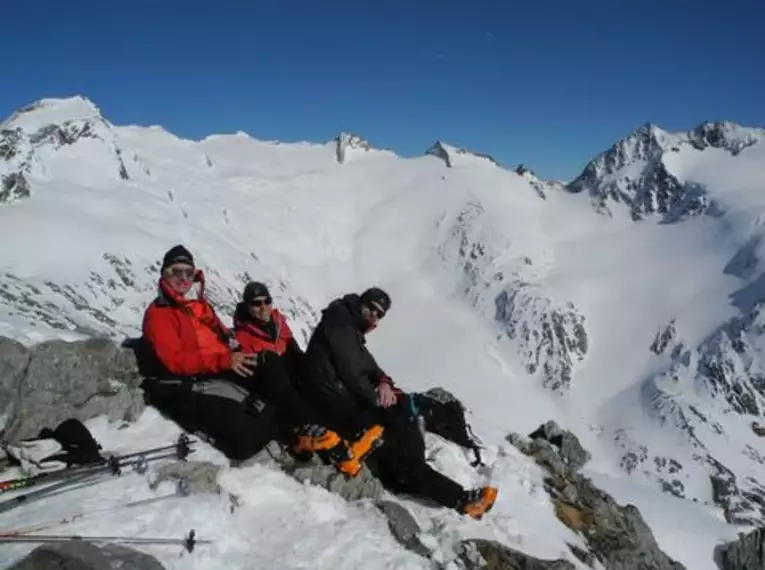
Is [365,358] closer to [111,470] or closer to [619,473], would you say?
[111,470]

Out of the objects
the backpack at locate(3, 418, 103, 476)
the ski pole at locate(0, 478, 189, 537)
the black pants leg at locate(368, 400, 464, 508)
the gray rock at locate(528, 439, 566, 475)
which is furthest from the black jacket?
the gray rock at locate(528, 439, 566, 475)

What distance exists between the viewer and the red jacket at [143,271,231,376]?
10.5m

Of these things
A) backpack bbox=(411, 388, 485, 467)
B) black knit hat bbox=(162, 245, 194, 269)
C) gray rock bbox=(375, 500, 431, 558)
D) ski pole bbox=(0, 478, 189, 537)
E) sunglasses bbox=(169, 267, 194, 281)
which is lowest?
gray rock bbox=(375, 500, 431, 558)

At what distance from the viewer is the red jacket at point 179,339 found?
10.5 meters

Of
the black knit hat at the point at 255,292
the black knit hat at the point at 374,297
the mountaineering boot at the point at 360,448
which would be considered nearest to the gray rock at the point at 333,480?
the mountaineering boot at the point at 360,448

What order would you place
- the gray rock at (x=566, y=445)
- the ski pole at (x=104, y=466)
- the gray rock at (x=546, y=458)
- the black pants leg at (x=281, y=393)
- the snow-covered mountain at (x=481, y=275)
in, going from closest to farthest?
the ski pole at (x=104, y=466) < the black pants leg at (x=281, y=393) < the gray rock at (x=546, y=458) < the gray rock at (x=566, y=445) < the snow-covered mountain at (x=481, y=275)

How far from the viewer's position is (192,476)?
9227mm

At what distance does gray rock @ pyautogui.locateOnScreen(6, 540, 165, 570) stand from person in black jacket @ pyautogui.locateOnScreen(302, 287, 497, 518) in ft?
13.5

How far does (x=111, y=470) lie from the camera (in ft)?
29.6

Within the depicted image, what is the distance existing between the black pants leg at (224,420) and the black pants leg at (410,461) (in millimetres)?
1941

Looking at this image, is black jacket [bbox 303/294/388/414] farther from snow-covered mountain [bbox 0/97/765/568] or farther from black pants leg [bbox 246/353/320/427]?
snow-covered mountain [bbox 0/97/765/568]

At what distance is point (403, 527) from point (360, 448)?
55.4 inches

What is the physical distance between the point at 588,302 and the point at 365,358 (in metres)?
182

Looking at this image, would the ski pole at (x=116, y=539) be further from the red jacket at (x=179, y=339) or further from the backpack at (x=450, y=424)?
the backpack at (x=450, y=424)
